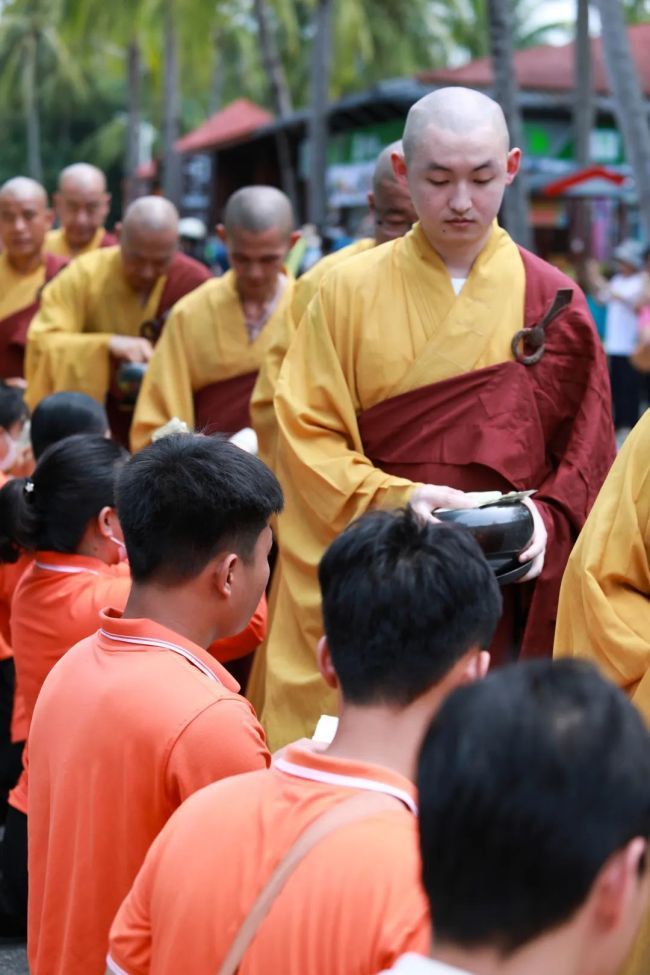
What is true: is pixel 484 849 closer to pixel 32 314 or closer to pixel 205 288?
pixel 205 288

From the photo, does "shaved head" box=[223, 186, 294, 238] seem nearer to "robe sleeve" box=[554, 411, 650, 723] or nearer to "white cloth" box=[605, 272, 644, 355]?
"robe sleeve" box=[554, 411, 650, 723]

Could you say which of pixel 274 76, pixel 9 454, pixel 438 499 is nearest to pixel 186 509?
pixel 438 499

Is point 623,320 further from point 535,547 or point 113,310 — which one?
point 535,547

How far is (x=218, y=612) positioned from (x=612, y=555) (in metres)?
0.82

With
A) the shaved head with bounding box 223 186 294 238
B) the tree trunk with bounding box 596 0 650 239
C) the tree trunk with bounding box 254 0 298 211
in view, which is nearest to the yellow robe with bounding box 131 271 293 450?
the shaved head with bounding box 223 186 294 238

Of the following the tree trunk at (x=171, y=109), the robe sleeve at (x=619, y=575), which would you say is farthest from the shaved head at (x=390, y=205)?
the tree trunk at (x=171, y=109)

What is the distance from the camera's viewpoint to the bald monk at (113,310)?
6.26m

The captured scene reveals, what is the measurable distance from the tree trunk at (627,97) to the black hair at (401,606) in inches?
382

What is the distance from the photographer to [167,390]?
5.48 metres

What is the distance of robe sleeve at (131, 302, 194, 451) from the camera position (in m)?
5.48

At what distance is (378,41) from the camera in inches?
1428

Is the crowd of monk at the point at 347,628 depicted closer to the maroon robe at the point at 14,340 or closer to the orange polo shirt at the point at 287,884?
the orange polo shirt at the point at 287,884

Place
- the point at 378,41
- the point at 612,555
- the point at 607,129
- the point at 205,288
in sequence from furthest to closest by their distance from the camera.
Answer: the point at 378,41 < the point at 607,129 < the point at 205,288 < the point at 612,555

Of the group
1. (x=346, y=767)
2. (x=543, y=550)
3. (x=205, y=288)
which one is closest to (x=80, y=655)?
(x=346, y=767)
